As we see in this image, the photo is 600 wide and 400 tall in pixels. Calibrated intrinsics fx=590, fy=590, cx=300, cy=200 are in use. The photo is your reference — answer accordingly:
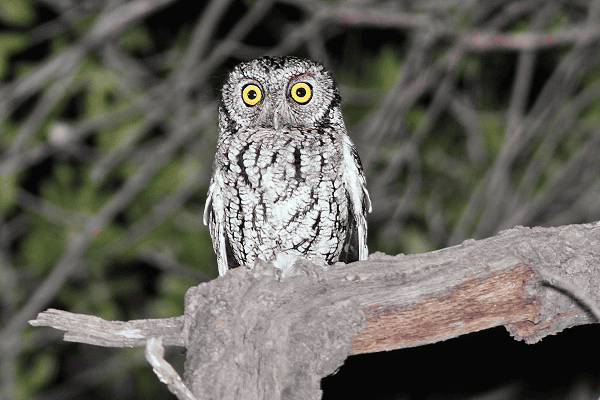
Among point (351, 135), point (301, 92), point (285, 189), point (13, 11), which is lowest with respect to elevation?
point (285, 189)

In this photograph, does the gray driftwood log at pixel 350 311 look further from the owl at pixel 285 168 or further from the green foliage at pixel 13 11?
the green foliage at pixel 13 11

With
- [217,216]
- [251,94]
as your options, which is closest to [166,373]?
[217,216]

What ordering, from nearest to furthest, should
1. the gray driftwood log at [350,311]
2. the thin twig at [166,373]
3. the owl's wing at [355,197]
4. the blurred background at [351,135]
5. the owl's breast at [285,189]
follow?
the thin twig at [166,373] → the gray driftwood log at [350,311] → the owl's breast at [285,189] → the owl's wing at [355,197] → the blurred background at [351,135]

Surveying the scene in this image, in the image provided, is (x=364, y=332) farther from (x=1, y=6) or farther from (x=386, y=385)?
(x=1, y=6)

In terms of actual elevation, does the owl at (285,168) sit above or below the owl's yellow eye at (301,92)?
below

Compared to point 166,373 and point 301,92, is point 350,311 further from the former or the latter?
point 301,92

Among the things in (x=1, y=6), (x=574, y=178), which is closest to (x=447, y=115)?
(x=574, y=178)

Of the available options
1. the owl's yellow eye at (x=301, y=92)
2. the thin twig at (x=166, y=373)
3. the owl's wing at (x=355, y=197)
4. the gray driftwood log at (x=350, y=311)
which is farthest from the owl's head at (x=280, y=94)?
the thin twig at (x=166, y=373)
